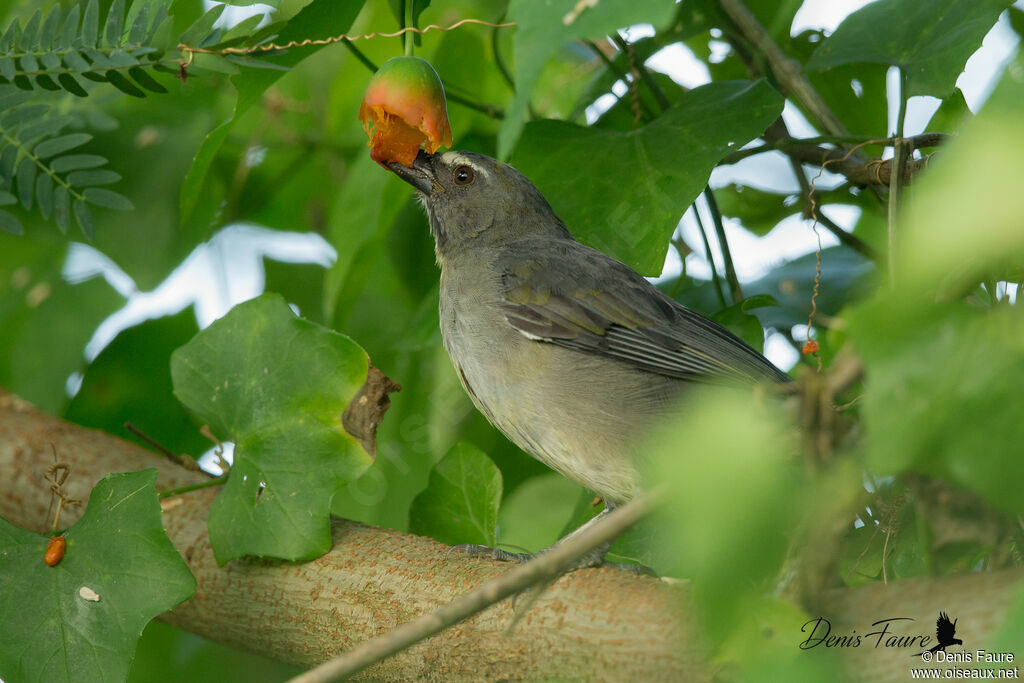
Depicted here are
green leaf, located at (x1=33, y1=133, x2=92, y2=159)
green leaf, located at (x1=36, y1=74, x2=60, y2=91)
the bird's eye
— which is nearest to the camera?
green leaf, located at (x1=36, y1=74, x2=60, y2=91)

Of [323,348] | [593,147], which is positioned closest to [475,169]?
[593,147]

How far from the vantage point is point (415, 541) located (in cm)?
293

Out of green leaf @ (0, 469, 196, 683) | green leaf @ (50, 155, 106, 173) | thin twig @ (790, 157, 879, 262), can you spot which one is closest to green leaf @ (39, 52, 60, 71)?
green leaf @ (50, 155, 106, 173)

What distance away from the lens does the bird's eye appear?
13.0ft

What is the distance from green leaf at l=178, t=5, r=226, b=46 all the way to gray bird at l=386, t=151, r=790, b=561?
99 centimetres

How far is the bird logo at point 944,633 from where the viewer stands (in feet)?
5.16

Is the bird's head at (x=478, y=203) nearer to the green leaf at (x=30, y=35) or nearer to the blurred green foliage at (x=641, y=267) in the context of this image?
the blurred green foliage at (x=641, y=267)

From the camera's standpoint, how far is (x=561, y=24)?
1.38m

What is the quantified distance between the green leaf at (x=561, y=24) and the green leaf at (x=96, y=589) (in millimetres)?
1737

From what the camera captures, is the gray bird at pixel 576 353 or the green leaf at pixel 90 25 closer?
the green leaf at pixel 90 25

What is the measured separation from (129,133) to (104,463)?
1.40 metres

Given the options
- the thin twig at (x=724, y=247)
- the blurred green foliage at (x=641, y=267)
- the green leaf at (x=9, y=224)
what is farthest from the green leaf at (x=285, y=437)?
the thin twig at (x=724, y=247)

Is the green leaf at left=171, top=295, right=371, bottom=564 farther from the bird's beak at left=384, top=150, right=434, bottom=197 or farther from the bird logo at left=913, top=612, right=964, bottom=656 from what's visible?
the bird logo at left=913, top=612, right=964, bottom=656

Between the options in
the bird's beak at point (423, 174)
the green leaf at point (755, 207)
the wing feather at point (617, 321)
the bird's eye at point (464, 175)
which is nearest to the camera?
the wing feather at point (617, 321)
